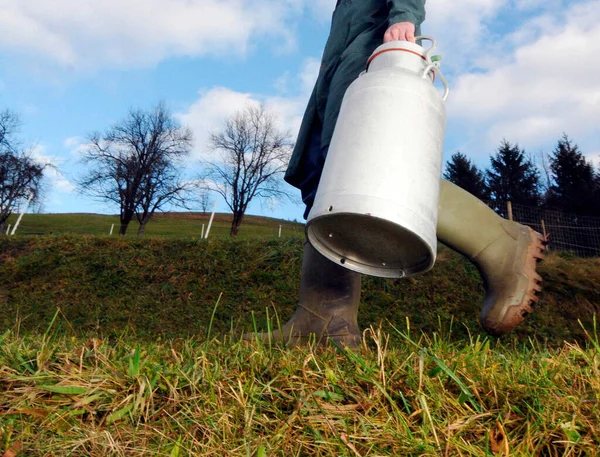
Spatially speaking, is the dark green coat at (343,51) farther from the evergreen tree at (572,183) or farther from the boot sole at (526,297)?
the evergreen tree at (572,183)

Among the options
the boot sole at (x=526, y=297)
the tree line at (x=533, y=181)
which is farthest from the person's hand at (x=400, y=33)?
the tree line at (x=533, y=181)

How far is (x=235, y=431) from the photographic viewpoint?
2.88 ft

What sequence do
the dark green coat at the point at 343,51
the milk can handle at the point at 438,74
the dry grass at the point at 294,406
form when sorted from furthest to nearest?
the dark green coat at the point at 343,51 → the milk can handle at the point at 438,74 → the dry grass at the point at 294,406

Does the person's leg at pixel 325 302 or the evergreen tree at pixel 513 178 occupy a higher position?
the evergreen tree at pixel 513 178

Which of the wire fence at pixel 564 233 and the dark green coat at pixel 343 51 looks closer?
the dark green coat at pixel 343 51

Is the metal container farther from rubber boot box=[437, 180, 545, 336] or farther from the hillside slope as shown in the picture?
the hillside slope

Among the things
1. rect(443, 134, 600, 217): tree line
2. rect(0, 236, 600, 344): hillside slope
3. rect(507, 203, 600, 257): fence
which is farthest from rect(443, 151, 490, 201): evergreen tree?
rect(0, 236, 600, 344): hillside slope

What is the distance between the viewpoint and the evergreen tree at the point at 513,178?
102ft

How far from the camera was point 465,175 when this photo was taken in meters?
34.3

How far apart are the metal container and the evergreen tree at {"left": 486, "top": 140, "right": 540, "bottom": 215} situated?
98.9ft

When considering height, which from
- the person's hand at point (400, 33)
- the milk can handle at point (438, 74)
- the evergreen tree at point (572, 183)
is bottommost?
the milk can handle at point (438, 74)

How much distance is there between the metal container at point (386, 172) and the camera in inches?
56.6

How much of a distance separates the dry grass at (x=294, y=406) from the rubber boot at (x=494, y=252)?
2.69 feet

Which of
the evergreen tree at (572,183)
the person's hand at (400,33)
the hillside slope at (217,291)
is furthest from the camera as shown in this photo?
the evergreen tree at (572,183)
